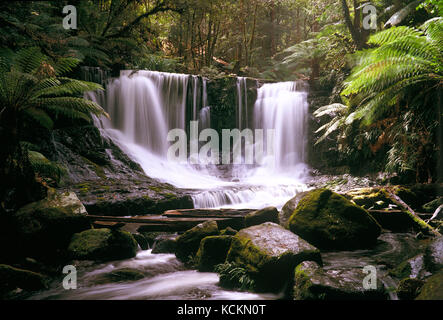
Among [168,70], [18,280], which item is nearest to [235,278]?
[18,280]

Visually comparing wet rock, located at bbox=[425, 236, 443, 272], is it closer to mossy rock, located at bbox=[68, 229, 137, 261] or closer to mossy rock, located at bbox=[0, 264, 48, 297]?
mossy rock, located at bbox=[68, 229, 137, 261]

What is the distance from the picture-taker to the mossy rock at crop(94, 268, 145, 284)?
3396 mm

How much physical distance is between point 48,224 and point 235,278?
259 centimetres

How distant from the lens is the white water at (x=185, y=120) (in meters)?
9.81

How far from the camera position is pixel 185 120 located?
11664 mm

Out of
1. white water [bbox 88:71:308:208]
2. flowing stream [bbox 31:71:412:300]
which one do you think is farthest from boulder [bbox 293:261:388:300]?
white water [bbox 88:71:308:208]

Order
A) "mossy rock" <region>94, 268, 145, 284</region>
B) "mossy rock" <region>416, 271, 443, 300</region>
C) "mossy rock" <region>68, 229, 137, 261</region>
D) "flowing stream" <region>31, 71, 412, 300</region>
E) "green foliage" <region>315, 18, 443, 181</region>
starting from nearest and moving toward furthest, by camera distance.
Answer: "mossy rock" <region>416, 271, 443, 300</region>, "mossy rock" <region>94, 268, 145, 284</region>, "mossy rock" <region>68, 229, 137, 261</region>, "green foliage" <region>315, 18, 443, 181</region>, "flowing stream" <region>31, 71, 412, 300</region>

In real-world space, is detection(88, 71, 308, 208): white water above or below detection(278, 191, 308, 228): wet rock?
above

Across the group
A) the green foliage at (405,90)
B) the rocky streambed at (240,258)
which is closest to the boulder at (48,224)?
the rocky streambed at (240,258)

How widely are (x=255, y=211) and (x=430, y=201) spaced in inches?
142

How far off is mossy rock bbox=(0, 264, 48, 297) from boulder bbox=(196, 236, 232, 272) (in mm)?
1773

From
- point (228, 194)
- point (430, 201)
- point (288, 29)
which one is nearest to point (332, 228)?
point (430, 201)

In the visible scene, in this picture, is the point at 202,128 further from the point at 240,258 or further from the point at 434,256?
the point at 434,256

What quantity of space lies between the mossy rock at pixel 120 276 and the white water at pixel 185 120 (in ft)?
16.6
